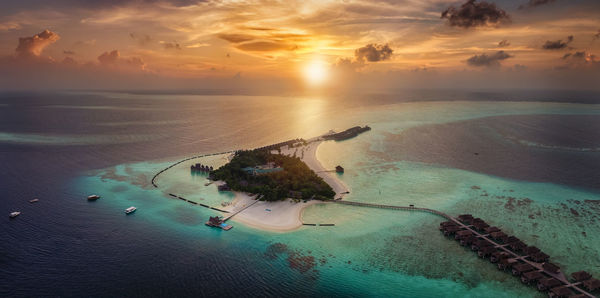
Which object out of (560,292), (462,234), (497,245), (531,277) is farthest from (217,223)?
(560,292)

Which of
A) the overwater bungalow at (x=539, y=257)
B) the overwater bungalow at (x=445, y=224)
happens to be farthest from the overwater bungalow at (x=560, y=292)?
the overwater bungalow at (x=445, y=224)

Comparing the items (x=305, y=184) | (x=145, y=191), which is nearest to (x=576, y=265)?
(x=305, y=184)

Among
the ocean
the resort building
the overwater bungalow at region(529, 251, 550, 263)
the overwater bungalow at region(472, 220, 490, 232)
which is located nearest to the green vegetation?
the resort building

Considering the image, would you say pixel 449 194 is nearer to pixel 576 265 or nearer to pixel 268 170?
pixel 576 265

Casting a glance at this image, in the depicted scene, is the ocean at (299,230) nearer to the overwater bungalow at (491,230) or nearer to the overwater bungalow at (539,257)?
the overwater bungalow at (539,257)

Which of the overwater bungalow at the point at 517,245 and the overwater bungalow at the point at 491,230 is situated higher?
the overwater bungalow at the point at 491,230

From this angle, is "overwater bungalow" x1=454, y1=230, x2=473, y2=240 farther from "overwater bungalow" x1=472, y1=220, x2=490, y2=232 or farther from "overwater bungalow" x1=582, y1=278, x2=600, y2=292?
"overwater bungalow" x1=582, y1=278, x2=600, y2=292

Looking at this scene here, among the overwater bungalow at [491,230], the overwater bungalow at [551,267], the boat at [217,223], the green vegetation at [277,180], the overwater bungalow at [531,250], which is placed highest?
the green vegetation at [277,180]
